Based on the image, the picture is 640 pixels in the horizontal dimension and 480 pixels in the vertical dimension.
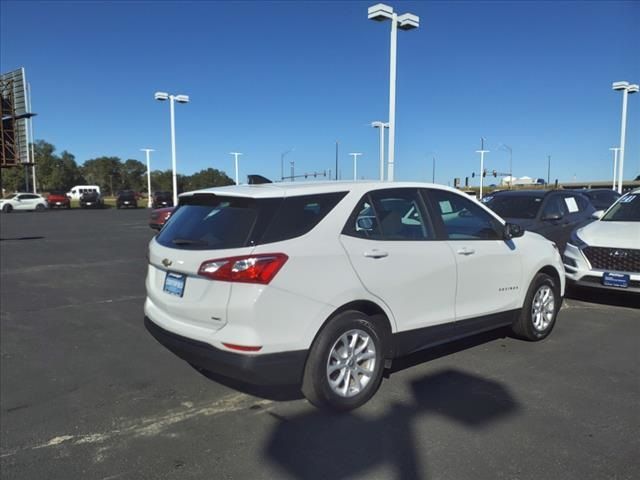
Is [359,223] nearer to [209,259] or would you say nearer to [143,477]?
[209,259]

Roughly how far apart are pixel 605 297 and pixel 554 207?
2.34m

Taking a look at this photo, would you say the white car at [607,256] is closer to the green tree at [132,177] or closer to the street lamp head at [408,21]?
the street lamp head at [408,21]

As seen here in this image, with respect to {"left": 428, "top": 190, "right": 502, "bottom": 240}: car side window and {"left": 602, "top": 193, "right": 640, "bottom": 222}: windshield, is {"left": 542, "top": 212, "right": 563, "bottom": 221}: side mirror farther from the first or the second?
{"left": 428, "top": 190, "right": 502, "bottom": 240}: car side window

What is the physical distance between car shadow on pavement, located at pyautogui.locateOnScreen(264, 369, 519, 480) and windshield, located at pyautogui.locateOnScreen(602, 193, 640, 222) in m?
5.11

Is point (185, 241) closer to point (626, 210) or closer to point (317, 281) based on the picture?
point (317, 281)

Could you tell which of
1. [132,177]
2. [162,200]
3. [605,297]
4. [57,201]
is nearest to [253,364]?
[605,297]

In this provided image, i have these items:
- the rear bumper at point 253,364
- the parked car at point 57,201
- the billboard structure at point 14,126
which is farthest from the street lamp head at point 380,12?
the parked car at point 57,201

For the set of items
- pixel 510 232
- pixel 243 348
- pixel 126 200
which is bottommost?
pixel 243 348

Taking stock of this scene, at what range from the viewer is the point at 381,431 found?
11.8 ft

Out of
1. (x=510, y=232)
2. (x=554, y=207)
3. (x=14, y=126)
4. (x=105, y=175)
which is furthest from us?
(x=105, y=175)

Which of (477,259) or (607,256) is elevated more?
(477,259)

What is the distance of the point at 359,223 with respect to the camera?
4.02 m

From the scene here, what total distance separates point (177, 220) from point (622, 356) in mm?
4463

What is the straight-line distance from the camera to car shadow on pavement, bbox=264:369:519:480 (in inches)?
123
